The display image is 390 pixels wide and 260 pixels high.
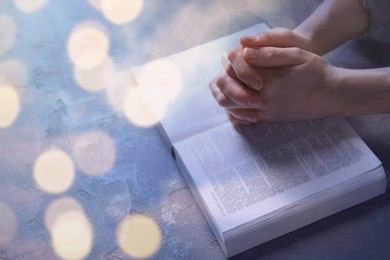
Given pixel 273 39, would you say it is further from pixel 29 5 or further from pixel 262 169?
pixel 29 5

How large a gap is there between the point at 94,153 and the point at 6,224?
0.58ft

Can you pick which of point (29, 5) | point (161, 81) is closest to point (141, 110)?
point (161, 81)

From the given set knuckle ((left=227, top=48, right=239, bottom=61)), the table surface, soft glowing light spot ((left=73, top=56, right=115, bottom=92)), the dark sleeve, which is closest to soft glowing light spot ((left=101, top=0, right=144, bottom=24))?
the table surface

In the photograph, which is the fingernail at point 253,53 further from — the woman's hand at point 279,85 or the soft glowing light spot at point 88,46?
the soft glowing light spot at point 88,46

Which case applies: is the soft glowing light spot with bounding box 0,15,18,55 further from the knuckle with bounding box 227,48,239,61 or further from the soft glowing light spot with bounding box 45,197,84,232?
the knuckle with bounding box 227,48,239,61

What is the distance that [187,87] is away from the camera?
932 mm

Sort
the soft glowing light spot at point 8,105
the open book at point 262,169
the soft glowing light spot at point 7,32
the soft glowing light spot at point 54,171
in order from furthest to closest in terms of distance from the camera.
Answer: the soft glowing light spot at point 7,32 < the soft glowing light spot at point 8,105 < the soft glowing light spot at point 54,171 < the open book at point 262,169

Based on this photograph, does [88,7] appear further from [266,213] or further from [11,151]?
[266,213]

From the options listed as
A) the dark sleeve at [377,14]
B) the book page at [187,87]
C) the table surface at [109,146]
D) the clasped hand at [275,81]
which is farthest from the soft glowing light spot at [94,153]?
the dark sleeve at [377,14]

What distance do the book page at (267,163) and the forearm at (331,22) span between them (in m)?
0.15

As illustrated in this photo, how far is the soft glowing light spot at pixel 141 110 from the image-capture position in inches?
35.6

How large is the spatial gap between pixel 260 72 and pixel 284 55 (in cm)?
4

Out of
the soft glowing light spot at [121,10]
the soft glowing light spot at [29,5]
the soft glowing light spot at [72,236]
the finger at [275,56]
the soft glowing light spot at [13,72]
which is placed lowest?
the soft glowing light spot at [72,236]

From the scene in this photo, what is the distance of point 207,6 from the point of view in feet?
3.64
